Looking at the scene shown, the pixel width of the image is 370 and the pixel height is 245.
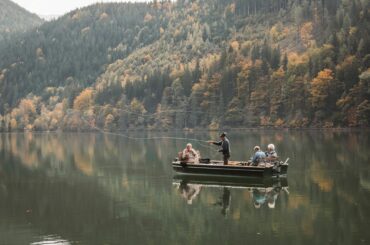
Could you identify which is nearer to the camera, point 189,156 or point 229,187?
point 229,187

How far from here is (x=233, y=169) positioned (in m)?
40.5

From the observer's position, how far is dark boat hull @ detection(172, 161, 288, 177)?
3950cm

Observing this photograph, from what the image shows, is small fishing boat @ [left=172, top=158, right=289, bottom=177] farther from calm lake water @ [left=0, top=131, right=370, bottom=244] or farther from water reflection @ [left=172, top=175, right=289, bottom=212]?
calm lake water @ [left=0, top=131, right=370, bottom=244]

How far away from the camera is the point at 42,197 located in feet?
110

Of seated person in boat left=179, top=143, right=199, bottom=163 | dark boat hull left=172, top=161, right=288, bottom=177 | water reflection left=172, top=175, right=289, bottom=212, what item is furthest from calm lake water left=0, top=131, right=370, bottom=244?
seated person in boat left=179, top=143, right=199, bottom=163

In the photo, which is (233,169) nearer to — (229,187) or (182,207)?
(229,187)

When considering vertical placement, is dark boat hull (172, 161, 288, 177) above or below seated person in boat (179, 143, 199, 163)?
below

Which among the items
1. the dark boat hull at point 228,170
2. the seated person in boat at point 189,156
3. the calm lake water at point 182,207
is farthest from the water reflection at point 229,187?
the seated person in boat at point 189,156

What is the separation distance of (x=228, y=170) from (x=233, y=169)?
45cm

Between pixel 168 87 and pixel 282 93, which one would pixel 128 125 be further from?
pixel 282 93

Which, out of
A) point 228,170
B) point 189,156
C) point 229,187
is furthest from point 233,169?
point 189,156

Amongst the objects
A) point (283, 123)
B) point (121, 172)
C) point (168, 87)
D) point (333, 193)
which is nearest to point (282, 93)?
point (283, 123)

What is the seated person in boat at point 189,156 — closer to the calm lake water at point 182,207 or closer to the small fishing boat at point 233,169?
the small fishing boat at point 233,169

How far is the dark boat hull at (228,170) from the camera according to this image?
39500 millimetres
